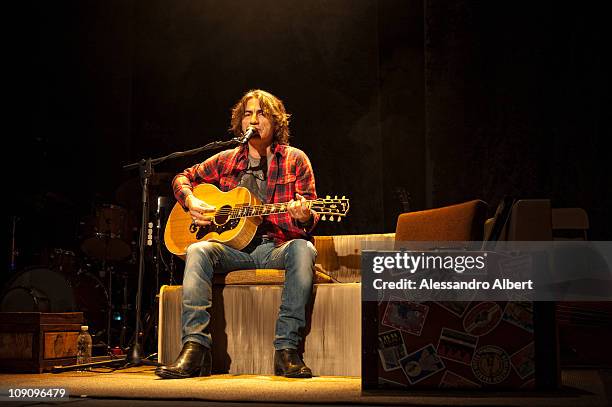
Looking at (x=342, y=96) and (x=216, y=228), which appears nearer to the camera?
(x=216, y=228)

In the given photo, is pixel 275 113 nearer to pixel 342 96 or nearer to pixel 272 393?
pixel 272 393

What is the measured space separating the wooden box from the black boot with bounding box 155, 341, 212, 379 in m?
0.90

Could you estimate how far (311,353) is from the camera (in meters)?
3.33

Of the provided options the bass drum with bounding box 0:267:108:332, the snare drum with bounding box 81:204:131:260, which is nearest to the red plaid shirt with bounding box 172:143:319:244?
the bass drum with bounding box 0:267:108:332

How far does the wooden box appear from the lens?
3.59 m

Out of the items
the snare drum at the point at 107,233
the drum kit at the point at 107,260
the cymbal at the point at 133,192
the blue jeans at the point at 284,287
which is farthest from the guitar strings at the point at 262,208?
the snare drum at the point at 107,233

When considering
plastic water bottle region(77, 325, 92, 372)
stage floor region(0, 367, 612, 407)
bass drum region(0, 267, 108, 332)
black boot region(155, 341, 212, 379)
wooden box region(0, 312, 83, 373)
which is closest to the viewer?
stage floor region(0, 367, 612, 407)

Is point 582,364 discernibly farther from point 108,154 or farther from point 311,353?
point 108,154

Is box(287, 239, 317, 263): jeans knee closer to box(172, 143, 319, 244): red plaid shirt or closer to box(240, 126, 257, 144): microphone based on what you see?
box(172, 143, 319, 244): red plaid shirt

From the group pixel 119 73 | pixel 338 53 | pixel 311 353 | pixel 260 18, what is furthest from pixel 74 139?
pixel 311 353

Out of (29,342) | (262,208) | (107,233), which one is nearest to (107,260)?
(107,233)

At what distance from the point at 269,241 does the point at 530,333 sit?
146 cm

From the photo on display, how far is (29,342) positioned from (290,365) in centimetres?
148

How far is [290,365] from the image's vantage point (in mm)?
3084
